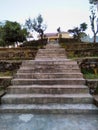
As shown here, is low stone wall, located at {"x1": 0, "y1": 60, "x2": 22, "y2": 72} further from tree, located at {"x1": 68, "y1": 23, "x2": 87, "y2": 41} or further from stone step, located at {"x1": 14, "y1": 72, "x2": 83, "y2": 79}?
tree, located at {"x1": 68, "y1": 23, "x2": 87, "y2": 41}

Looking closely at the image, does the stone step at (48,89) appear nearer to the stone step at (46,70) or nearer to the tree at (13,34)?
the stone step at (46,70)

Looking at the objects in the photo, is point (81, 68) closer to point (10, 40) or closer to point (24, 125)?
point (24, 125)

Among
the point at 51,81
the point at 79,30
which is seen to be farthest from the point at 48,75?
the point at 79,30

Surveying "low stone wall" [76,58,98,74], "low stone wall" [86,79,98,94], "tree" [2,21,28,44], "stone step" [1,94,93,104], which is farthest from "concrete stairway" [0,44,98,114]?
"tree" [2,21,28,44]

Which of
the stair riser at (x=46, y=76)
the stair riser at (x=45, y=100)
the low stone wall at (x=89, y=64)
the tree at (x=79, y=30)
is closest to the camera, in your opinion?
the stair riser at (x=45, y=100)

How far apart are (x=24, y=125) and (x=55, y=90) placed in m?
1.74

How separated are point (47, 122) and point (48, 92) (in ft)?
4.81

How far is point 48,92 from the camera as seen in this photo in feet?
17.5

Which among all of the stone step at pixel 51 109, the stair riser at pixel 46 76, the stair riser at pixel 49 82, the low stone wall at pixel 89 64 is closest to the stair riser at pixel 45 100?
the stone step at pixel 51 109

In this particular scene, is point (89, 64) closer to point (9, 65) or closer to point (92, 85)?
point (92, 85)

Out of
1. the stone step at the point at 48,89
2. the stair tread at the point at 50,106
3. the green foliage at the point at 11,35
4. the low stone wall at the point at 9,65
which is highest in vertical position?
the green foliage at the point at 11,35

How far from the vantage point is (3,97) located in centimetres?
505

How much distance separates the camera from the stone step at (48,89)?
17.6 ft

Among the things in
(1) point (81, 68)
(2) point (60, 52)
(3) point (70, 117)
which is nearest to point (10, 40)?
(2) point (60, 52)
